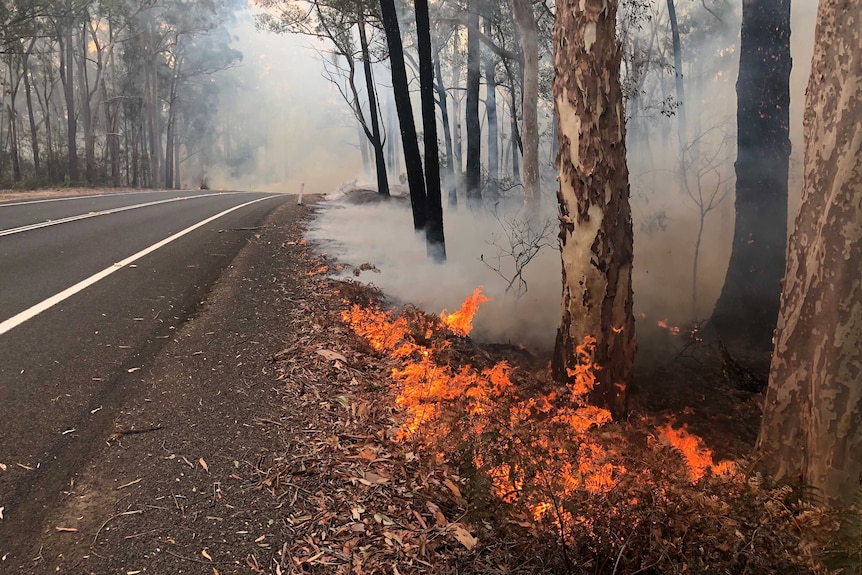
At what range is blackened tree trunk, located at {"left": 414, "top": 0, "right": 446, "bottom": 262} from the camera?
9758 millimetres

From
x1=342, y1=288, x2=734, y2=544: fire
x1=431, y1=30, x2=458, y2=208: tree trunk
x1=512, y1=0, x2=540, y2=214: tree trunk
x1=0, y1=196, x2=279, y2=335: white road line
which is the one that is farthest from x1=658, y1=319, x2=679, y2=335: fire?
x1=431, y1=30, x2=458, y2=208: tree trunk

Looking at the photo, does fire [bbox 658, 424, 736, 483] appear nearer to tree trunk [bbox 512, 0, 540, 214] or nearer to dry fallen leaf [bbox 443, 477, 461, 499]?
dry fallen leaf [bbox 443, 477, 461, 499]

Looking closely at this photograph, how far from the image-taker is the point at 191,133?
5297cm

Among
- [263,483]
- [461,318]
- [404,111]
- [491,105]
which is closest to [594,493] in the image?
[263,483]

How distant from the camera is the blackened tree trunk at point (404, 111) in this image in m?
10.1

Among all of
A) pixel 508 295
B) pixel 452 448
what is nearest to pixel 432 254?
pixel 508 295

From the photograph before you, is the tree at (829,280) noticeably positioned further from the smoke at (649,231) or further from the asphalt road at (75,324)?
the smoke at (649,231)

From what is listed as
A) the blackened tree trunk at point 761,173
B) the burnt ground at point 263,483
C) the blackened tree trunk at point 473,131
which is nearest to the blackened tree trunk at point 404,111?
the blackened tree trunk at point 761,173

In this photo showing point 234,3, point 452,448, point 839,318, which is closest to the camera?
point 839,318

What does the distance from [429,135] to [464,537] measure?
27.0 feet

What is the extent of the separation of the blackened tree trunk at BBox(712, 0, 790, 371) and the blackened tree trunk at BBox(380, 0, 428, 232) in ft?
18.1

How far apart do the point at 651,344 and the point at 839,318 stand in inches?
236

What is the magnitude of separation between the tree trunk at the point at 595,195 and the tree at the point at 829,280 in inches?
69.5

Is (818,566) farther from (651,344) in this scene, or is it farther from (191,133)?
(191,133)
